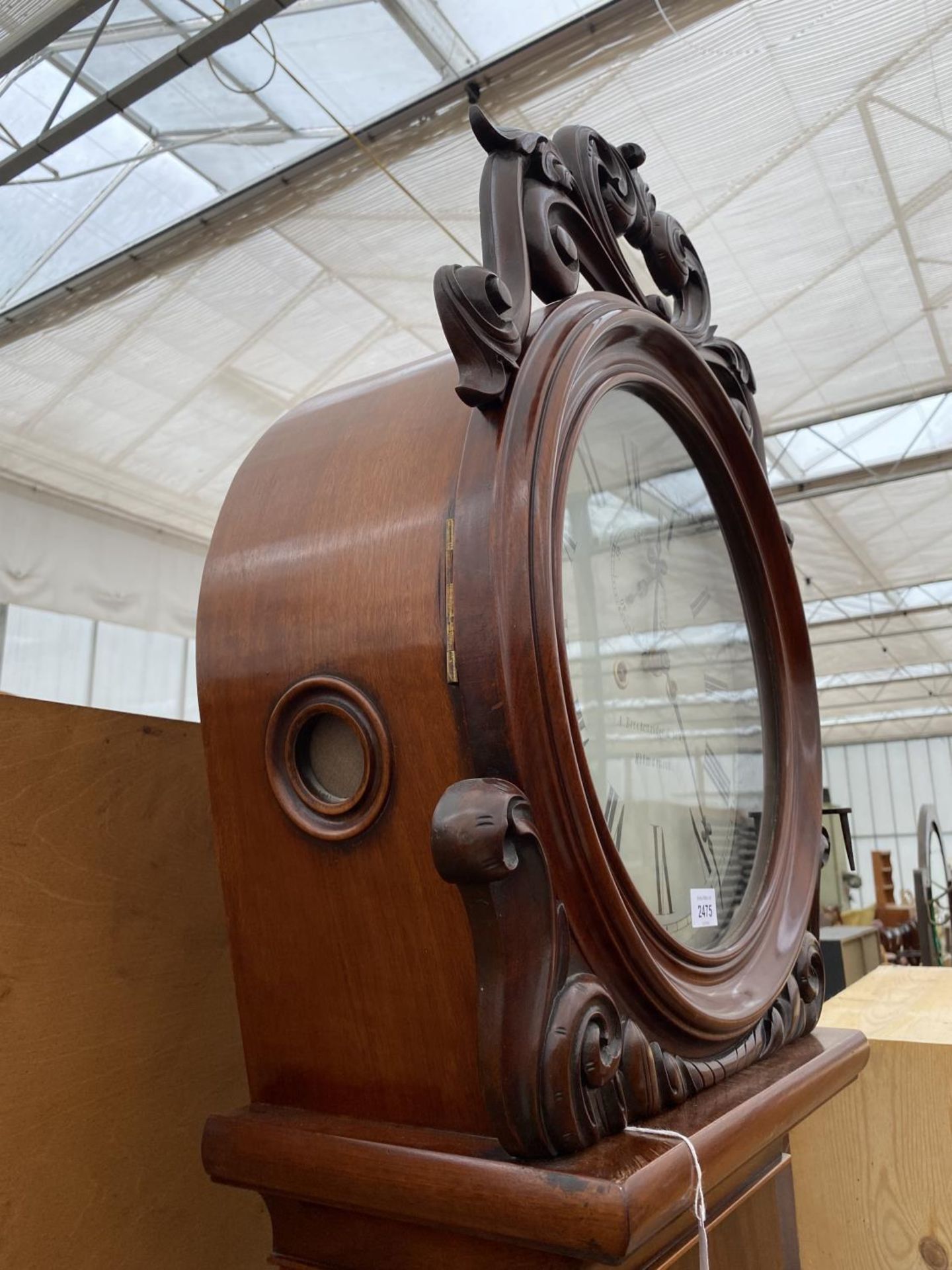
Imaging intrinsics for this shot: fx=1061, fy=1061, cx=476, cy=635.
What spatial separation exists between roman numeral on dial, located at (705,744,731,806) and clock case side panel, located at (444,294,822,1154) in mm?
171

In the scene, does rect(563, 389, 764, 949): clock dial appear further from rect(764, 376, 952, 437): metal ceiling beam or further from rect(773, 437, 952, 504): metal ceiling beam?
rect(773, 437, 952, 504): metal ceiling beam

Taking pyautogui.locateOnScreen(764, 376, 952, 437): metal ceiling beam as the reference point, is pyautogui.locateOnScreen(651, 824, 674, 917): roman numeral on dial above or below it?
below

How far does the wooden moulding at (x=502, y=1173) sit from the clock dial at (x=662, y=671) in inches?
5.0

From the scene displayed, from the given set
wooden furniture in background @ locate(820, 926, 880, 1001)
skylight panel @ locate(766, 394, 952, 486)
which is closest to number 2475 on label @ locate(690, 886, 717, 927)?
wooden furniture in background @ locate(820, 926, 880, 1001)

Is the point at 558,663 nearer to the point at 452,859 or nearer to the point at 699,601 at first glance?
the point at 452,859

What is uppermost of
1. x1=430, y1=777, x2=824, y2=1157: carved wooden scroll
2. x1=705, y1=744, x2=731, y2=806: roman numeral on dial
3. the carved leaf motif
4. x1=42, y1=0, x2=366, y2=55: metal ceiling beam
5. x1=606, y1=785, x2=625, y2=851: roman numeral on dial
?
x1=42, y1=0, x2=366, y2=55: metal ceiling beam

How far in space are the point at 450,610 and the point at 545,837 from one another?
0.35ft

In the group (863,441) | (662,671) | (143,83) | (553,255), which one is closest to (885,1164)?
(662,671)

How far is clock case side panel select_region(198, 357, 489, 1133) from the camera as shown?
471 mm

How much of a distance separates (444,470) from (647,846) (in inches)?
10.5

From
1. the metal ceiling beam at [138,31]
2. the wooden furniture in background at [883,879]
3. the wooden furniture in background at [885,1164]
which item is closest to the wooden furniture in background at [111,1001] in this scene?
the wooden furniture in background at [885,1164]

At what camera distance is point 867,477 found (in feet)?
19.6

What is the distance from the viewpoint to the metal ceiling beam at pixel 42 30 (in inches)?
110

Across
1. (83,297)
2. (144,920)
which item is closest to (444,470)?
(144,920)
